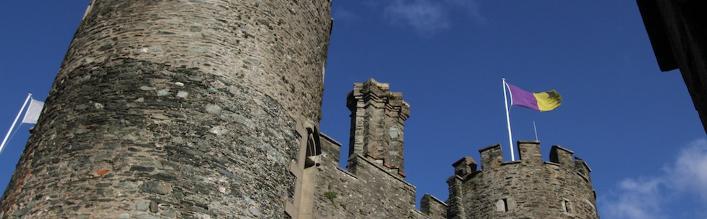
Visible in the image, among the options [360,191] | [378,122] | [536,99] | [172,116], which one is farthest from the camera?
[536,99]

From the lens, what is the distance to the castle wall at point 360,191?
37.6ft

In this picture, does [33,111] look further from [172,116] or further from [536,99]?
[536,99]

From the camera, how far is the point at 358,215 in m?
11.8

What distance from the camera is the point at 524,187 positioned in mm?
15117

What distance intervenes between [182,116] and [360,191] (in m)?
5.57

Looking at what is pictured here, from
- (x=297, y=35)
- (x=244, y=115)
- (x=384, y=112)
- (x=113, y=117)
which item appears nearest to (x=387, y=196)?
(x=384, y=112)

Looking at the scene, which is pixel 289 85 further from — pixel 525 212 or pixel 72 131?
pixel 525 212

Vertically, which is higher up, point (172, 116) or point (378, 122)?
point (378, 122)

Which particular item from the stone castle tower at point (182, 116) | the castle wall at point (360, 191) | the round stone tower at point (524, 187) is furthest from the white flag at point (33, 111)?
the round stone tower at point (524, 187)

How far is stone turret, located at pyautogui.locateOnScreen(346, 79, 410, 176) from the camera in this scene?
47.3 ft

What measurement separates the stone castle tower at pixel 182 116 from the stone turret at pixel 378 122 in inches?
187

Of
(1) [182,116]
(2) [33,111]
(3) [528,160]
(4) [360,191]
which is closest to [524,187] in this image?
(3) [528,160]

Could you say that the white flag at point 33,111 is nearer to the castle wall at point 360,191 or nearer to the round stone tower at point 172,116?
the round stone tower at point 172,116

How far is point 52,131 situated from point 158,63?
52.4 inches
